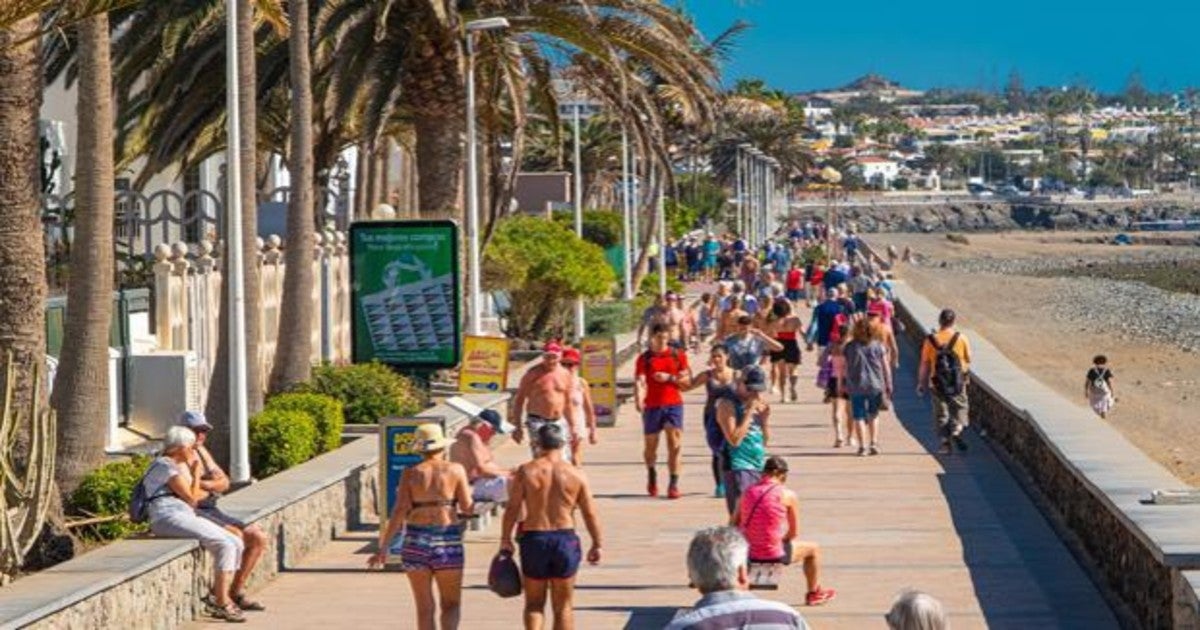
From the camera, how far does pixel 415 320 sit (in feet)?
91.0

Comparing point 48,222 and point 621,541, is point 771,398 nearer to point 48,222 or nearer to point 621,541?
point 48,222

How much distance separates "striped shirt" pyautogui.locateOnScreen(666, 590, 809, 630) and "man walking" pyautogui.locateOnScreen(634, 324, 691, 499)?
14.4 meters

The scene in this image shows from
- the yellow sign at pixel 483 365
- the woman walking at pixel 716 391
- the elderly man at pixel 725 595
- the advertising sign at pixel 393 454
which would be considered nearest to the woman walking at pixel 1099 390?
the yellow sign at pixel 483 365

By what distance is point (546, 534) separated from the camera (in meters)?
14.0

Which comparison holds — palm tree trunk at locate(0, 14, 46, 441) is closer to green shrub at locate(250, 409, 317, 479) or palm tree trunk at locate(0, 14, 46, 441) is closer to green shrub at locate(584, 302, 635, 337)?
green shrub at locate(250, 409, 317, 479)

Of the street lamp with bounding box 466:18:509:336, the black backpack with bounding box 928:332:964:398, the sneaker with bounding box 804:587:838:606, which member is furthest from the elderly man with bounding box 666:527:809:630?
the street lamp with bounding box 466:18:509:336

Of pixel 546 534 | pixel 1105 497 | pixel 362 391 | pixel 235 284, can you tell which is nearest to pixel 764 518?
pixel 546 534

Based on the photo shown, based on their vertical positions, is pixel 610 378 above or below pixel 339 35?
below

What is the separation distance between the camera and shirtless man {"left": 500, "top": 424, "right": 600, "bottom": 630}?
45.7 feet

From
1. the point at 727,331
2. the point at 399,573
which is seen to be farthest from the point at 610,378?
the point at 399,573

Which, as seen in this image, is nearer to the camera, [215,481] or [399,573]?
[215,481]

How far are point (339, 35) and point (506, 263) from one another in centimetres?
1002

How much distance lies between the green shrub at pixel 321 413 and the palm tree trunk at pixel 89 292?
14.0 ft

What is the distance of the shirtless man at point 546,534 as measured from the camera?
13.9 meters
